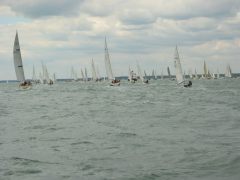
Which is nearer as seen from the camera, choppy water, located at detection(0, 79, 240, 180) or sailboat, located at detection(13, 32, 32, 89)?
choppy water, located at detection(0, 79, 240, 180)

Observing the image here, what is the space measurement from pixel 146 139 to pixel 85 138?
7.92 ft

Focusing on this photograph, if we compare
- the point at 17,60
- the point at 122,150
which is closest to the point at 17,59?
the point at 17,60

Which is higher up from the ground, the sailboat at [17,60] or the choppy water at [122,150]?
the sailboat at [17,60]

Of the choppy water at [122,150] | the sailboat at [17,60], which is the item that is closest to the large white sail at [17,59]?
the sailboat at [17,60]

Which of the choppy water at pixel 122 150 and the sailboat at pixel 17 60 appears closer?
the choppy water at pixel 122 150

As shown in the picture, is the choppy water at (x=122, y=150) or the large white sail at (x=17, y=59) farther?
the large white sail at (x=17, y=59)

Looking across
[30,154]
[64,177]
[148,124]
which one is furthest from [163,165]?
[148,124]

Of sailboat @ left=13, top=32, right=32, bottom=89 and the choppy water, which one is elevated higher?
sailboat @ left=13, top=32, right=32, bottom=89

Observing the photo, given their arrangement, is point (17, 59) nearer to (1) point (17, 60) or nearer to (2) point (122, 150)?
(1) point (17, 60)

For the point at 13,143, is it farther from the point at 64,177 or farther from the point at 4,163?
the point at 64,177

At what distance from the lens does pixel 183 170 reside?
13273 mm

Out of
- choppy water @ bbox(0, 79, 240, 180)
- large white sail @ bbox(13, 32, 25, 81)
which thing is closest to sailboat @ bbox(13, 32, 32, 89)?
large white sail @ bbox(13, 32, 25, 81)

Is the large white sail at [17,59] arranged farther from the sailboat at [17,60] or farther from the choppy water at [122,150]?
the choppy water at [122,150]

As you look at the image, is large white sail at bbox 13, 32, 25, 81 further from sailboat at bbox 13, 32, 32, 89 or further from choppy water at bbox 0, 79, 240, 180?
choppy water at bbox 0, 79, 240, 180
